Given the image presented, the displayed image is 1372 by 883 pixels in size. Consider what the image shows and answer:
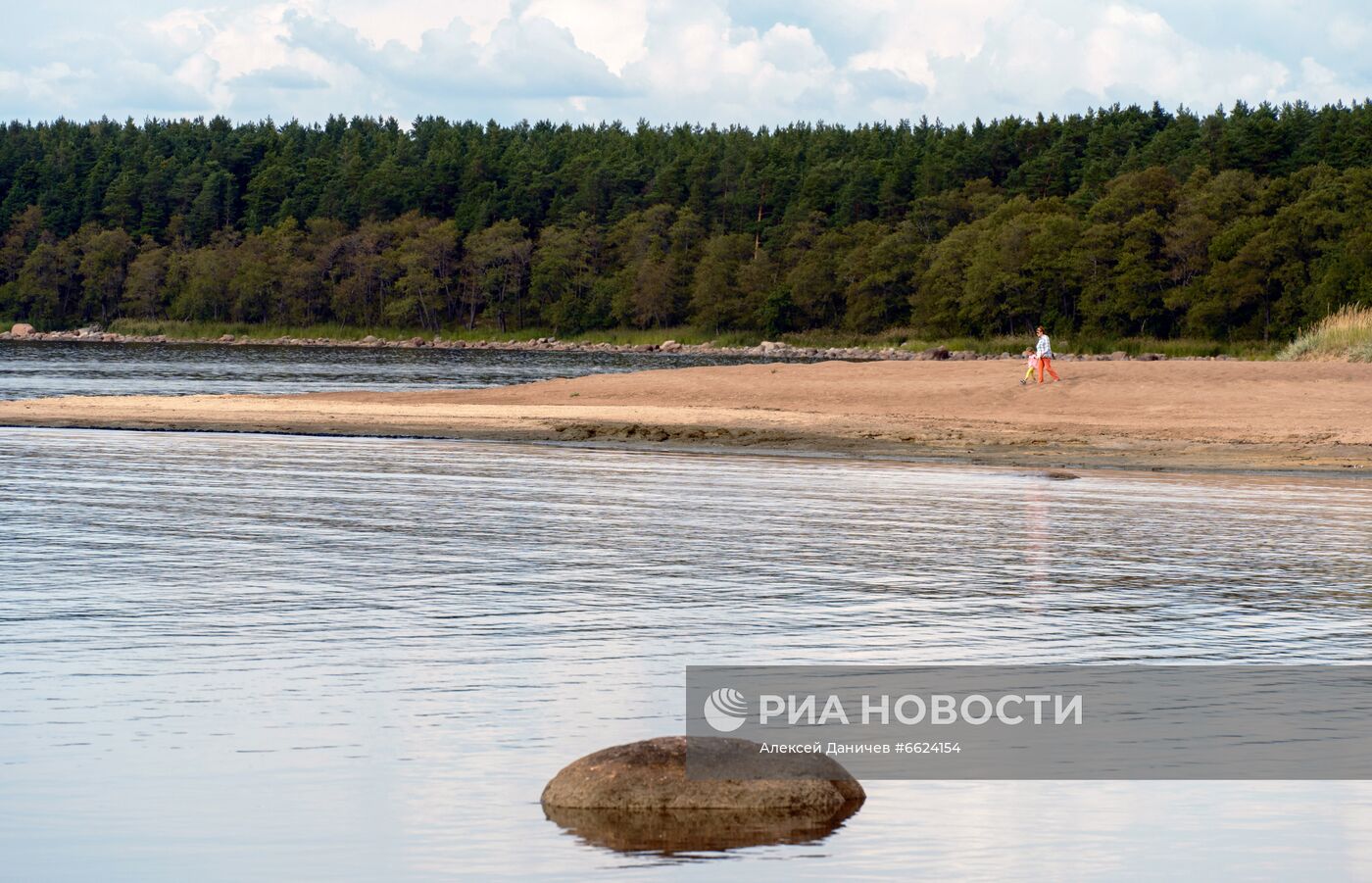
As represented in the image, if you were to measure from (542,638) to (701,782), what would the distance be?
5.09 meters

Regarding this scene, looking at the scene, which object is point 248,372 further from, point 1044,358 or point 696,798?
point 696,798

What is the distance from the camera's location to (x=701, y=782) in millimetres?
8477

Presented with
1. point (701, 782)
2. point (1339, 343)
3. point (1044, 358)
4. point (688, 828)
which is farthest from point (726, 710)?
point (1339, 343)

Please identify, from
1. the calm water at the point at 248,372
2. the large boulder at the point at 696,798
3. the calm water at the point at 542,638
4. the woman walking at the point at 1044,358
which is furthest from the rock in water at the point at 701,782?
the calm water at the point at 248,372

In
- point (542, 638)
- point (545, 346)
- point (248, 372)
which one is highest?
point (545, 346)

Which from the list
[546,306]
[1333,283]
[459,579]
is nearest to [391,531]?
[459,579]

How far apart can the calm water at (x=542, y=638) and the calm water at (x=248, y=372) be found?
37924mm

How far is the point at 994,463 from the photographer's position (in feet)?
105

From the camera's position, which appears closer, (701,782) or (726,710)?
(701,782)

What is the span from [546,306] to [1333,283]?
3591 inches

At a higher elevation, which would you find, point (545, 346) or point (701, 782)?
point (545, 346)

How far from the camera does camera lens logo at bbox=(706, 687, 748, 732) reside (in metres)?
10.6

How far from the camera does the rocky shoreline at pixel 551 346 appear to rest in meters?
123

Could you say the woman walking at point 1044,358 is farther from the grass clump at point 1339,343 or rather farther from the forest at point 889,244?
the forest at point 889,244
